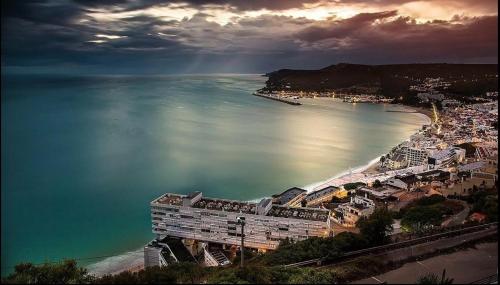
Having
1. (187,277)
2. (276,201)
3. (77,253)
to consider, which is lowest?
(77,253)

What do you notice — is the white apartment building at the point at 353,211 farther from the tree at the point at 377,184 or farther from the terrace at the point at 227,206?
the terrace at the point at 227,206

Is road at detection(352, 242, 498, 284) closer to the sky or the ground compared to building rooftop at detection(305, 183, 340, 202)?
closer to the sky

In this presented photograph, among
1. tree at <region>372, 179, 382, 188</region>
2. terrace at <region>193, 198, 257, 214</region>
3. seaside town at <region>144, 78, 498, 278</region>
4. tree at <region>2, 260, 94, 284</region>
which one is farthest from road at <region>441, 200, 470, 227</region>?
tree at <region>2, 260, 94, 284</region>

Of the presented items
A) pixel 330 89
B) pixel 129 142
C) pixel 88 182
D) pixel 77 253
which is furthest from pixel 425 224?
pixel 330 89

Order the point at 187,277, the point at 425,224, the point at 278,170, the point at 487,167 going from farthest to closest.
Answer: the point at 278,170
the point at 487,167
the point at 425,224
the point at 187,277

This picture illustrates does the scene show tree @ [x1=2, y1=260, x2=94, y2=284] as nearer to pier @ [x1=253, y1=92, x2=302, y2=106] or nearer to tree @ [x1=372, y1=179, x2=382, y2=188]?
tree @ [x1=372, y1=179, x2=382, y2=188]

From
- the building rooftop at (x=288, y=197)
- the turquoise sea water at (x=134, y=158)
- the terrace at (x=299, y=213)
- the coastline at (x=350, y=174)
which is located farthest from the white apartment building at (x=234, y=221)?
the coastline at (x=350, y=174)

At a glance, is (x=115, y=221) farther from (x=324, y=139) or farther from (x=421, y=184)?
(x=324, y=139)
